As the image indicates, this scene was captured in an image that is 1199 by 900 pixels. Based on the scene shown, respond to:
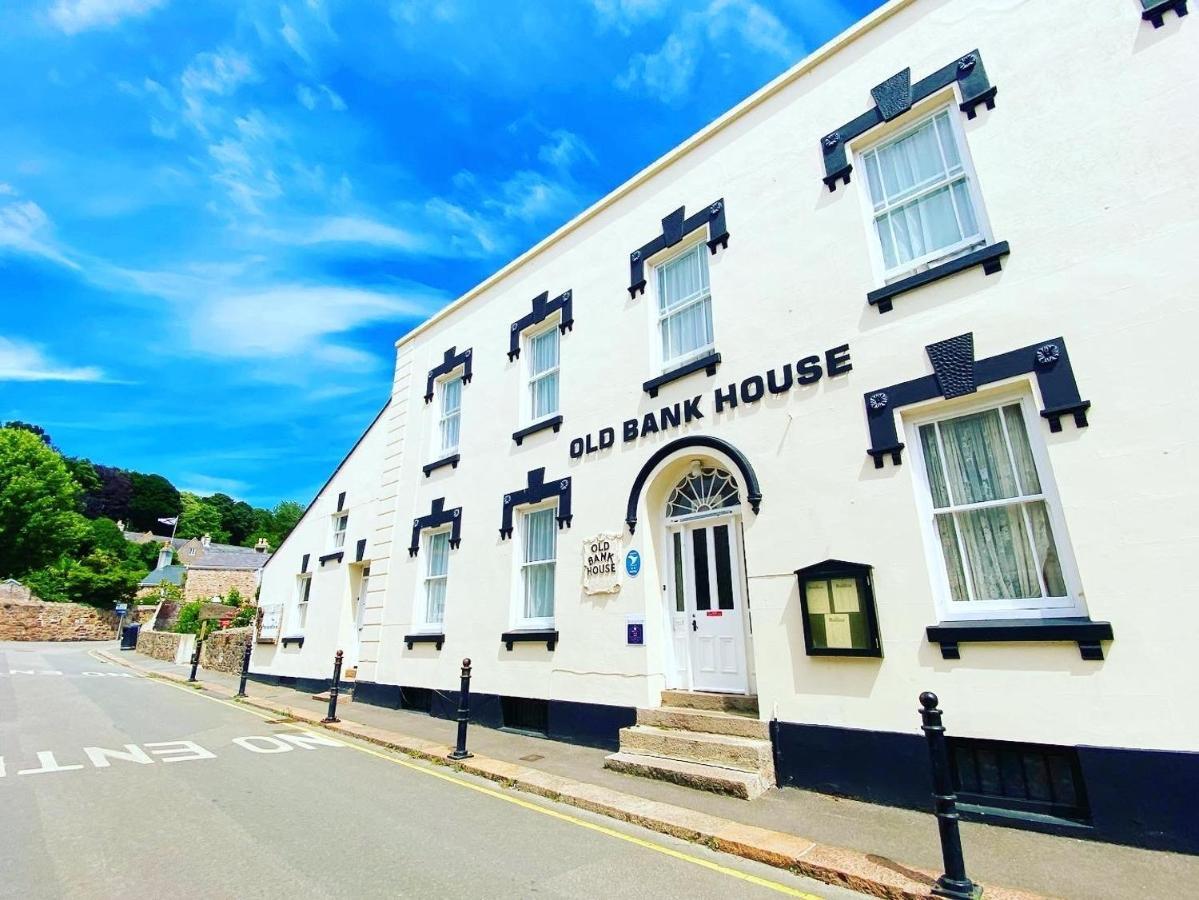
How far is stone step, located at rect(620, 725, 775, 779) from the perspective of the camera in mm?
6152

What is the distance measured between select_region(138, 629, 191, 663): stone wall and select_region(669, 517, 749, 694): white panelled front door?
26.2m

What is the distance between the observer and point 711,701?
719 centimetres

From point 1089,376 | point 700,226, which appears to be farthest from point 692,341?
point 1089,376

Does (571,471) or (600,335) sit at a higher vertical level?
(600,335)

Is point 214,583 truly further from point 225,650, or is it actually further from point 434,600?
point 434,600

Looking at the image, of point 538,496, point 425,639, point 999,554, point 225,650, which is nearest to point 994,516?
point 999,554

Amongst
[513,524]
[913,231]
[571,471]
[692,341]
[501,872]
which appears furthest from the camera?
[513,524]

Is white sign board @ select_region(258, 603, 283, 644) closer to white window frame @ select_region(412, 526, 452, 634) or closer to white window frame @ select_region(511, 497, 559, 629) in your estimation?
white window frame @ select_region(412, 526, 452, 634)

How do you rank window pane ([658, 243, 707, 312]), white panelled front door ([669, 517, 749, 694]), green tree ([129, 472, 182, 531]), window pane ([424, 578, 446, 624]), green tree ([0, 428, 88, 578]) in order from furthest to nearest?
green tree ([129, 472, 182, 531]), green tree ([0, 428, 88, 578]), window pane ([424, 578, 446, 624]), window pane ([658, 243, 707, 312]), white panelled front door ([669, 517, 749, 694])

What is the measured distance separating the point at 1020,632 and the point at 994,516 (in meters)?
1.13

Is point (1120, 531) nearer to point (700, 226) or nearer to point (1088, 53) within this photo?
point (1088, 53)

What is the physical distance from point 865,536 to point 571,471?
483 centimetres

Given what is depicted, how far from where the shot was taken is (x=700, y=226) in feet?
28.8

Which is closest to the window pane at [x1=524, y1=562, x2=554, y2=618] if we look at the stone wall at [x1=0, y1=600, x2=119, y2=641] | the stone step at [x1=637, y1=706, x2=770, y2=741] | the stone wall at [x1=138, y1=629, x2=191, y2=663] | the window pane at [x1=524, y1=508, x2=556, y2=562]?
the window pane at [x1=524, y1=508, x2=556, y2=562]
